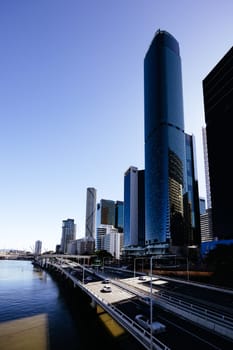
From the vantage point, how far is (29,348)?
37969 mm

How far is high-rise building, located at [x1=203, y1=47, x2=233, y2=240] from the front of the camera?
172 meters

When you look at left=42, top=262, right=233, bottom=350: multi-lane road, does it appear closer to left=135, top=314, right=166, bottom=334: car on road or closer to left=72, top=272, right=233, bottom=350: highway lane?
left=72, top=272, right=233, bottom=350: highway lane

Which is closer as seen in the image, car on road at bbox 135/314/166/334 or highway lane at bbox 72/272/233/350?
highway lane at bbox 72/272/233/350

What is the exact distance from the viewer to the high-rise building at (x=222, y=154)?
171750mm

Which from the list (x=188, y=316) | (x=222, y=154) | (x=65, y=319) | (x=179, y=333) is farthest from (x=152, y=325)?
(x=222, y=154)

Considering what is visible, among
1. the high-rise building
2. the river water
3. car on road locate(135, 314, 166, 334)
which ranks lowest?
the river water

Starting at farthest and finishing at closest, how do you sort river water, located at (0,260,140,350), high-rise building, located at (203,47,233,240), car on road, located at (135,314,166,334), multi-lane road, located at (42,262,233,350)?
high-rise building, located at (203,47,233,240) < river water, located at (0,260,140,350) < car on road, located at (135,314,166,334) < multi-lane road, located at (42,262,233,350)

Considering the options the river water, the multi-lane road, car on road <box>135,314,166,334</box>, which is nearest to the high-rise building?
the multi-lane road

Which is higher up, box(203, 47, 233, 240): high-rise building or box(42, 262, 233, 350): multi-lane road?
box(203, 47, 233, 240): high-rise building

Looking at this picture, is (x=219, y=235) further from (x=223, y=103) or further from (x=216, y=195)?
(x=223, y=103)

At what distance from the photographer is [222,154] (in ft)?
600

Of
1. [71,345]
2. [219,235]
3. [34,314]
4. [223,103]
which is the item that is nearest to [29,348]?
[71,345]

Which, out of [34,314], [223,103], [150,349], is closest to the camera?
[150,349]

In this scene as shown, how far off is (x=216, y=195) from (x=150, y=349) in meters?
170
